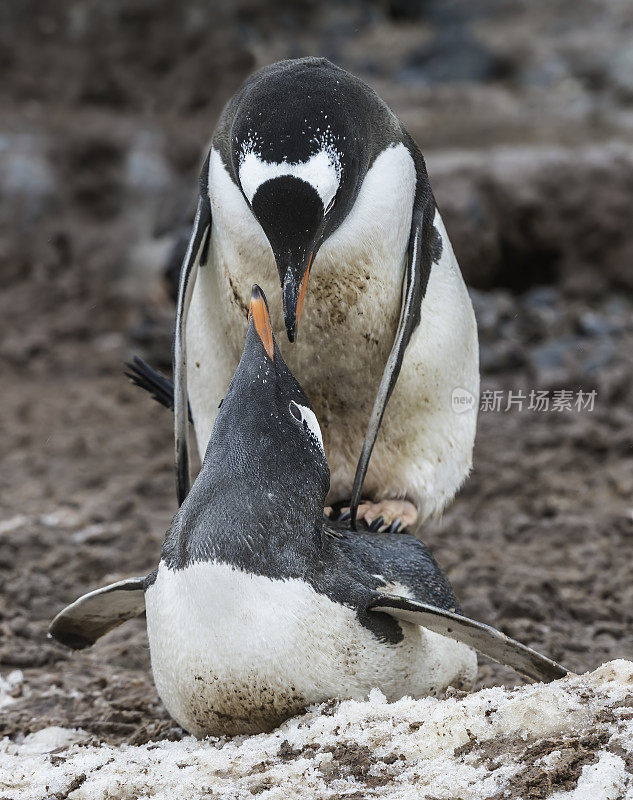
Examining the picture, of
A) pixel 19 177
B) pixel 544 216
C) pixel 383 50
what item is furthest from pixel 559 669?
pixel 383 50

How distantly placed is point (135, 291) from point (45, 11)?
2.60 metres

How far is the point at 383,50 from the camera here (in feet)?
31.0

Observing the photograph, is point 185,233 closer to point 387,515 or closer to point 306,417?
point 387,515

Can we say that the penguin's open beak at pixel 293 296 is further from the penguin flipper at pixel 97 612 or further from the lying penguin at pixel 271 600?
the penguin flipper at pixel 97 612

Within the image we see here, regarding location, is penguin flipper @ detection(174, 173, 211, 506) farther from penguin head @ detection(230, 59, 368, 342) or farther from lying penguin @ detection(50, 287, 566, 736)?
lying penguin @ detection(50, 287, 566, 736)

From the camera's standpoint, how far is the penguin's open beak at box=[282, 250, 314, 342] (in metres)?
2.37

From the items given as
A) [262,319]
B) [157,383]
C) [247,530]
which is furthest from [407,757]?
[157,383]

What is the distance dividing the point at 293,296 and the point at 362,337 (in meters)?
0.45

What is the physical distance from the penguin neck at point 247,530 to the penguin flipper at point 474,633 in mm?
195

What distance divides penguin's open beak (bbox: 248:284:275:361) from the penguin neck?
28cm

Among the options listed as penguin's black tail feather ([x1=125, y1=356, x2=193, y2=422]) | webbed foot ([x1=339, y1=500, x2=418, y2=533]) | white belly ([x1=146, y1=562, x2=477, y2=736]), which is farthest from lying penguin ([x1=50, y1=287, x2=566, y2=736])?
penguin's black tail feather ([x1=125, y1=356, x2=193, y2=422])

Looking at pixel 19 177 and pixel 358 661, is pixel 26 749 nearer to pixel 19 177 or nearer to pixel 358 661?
pixel 358 661

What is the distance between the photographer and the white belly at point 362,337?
2672 millimetres

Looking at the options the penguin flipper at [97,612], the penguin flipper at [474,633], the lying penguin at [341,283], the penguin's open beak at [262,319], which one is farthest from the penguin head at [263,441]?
the penguin flipper at [97,612]
